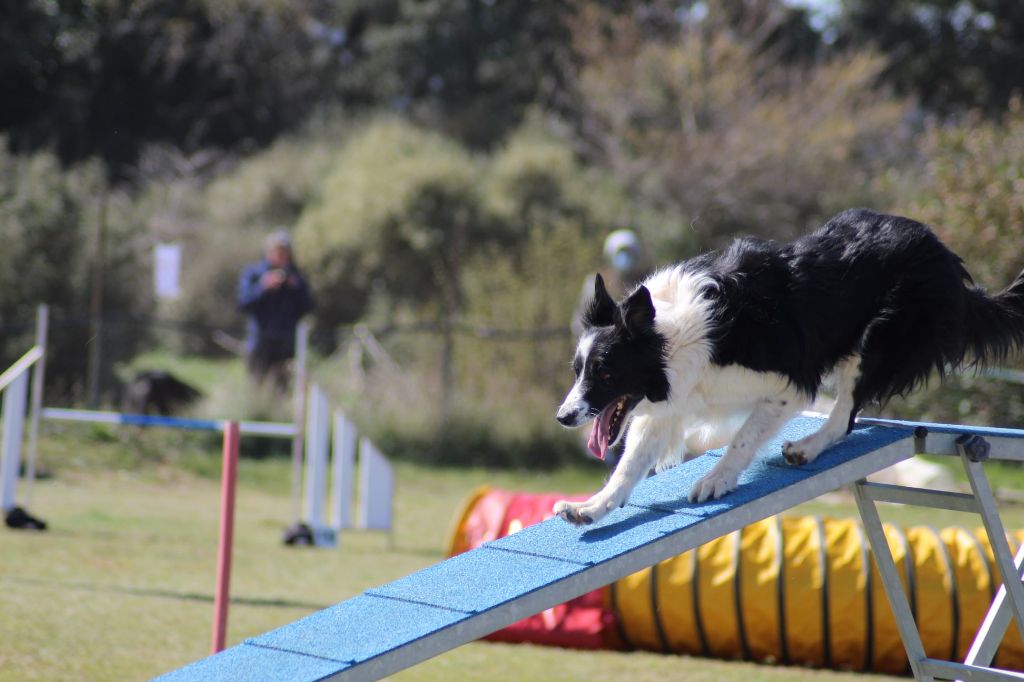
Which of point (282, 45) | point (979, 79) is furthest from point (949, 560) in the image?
point (282, 45)

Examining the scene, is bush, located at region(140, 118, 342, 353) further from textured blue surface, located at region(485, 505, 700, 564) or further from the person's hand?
textured blue surface, located at region(485, 505, 700, 564)

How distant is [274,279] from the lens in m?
11.6

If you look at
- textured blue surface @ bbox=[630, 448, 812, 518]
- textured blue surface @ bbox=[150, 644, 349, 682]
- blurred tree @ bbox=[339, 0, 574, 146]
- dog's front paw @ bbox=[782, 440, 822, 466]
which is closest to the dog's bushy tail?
dog's front paw @ bbox=[782, 440, 822, 466]

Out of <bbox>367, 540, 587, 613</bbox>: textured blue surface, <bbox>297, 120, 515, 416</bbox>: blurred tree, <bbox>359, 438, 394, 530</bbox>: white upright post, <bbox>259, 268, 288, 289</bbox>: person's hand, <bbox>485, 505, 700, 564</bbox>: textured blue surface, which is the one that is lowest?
<bbox>359, 438, 394, 530</bbox>: white upright post

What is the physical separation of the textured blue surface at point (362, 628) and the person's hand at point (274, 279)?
28.1 ft

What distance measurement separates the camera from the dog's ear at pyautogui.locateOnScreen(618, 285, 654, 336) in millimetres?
3431

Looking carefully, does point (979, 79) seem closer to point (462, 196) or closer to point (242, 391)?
point (462, 196)

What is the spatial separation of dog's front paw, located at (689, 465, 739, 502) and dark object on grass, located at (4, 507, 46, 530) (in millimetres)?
5747

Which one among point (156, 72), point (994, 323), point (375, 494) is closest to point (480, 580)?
point (994, 323)

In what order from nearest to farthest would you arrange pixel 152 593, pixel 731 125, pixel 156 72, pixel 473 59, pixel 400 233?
pixel 152 593, pixel 400 233, pixel 731 125, pixel 156 72, pixel 473 59

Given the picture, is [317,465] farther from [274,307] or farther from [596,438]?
[596,438]

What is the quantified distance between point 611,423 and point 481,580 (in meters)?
0.64

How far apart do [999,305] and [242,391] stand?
350 inches

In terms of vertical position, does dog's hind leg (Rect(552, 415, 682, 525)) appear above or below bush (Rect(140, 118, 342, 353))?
below
